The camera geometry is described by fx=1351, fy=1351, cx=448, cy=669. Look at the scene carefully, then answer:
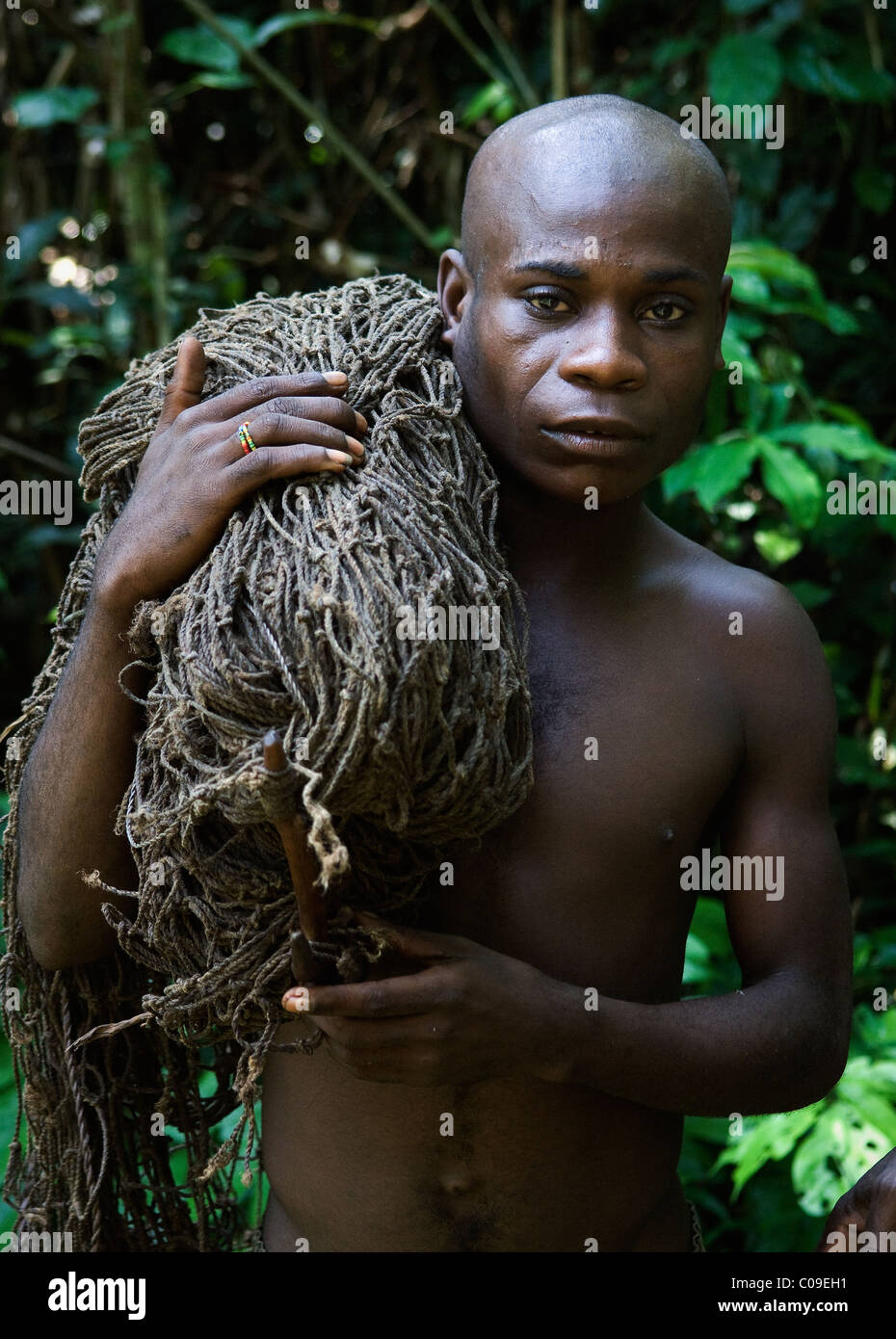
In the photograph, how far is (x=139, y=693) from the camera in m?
1.25

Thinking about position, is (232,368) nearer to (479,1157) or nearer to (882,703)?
(479,1157)

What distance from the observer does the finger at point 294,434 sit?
1.17m

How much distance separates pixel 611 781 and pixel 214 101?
10.1 feet

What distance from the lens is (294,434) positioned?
1171 mm

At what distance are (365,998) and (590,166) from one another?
78cm

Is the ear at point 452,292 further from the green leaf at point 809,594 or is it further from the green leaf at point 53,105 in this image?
the green leaf at point 53,105

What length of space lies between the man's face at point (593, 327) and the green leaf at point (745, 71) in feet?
4.99

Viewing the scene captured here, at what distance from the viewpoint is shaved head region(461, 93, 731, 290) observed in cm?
126

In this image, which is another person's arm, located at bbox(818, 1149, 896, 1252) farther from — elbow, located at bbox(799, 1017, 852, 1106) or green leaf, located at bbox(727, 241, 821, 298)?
green leaf, located at bbox(727, 241, 821, 298)

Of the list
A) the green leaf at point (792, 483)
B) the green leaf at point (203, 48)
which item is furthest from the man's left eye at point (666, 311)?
the green leaf at point (203, 48)

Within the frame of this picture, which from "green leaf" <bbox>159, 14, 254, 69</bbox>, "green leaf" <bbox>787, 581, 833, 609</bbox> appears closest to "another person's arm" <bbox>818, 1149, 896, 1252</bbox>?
"green leaf" <bbox>787, 581, 833, 609</bbox>

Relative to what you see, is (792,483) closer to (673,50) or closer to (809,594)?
(809,594)
